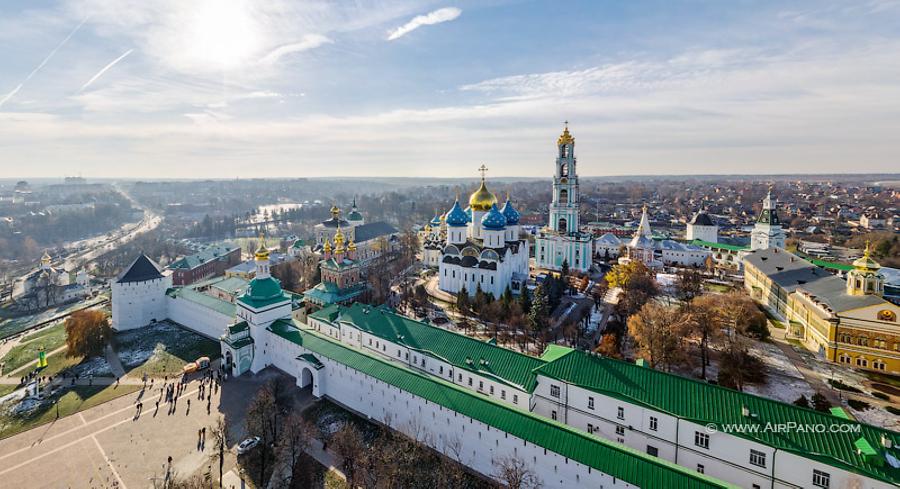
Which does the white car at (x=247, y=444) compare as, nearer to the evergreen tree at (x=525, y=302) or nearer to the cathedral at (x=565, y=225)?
the evergreen tree at (x=525, y=302)

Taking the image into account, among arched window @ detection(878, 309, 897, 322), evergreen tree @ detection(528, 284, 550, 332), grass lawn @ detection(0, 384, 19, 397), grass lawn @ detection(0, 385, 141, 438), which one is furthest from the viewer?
evergreen tree @ detection(528, 284, 550, 332)

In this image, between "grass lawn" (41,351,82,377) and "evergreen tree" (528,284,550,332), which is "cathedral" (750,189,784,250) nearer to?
"evergreen tree" (528,284,550,332)

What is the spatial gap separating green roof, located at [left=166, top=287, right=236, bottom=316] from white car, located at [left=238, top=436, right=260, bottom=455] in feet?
41.6

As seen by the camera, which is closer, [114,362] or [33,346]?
[114,362]

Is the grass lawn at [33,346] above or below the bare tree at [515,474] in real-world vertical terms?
below

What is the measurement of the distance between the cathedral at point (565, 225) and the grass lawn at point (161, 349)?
104ft

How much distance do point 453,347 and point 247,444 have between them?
960 cm

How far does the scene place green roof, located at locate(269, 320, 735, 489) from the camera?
450 inches

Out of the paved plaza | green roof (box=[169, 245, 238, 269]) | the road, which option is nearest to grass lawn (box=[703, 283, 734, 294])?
the paved plaza

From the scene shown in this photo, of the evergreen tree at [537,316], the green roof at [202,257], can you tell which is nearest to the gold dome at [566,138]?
the evergreen tree at [537,316]

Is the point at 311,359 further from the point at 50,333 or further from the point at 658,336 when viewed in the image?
the point at 50,333

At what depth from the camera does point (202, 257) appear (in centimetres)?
4812

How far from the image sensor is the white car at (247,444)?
55.0ft

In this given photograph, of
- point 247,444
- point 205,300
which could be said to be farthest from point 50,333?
point 247,444
